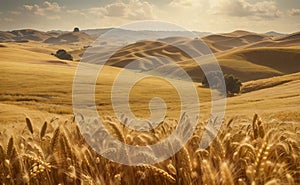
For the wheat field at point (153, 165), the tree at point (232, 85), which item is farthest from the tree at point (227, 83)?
the wheat field at point (153, 165)

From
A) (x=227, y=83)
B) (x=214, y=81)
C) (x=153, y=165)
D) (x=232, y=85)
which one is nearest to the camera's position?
(x=153, y=165)

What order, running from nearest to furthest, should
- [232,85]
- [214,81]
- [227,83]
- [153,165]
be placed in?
[153,165], [232,85], [227,83], [214,81]

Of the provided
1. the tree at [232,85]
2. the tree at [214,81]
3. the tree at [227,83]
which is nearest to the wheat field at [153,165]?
the tree at [227,83]

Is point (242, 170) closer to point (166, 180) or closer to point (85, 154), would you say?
point (166, 180)

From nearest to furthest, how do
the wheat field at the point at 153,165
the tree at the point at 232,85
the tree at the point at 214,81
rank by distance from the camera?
the wheat field at the point at 153,165 < the tree at the point at 232,85 < the tree at the point at 214,81

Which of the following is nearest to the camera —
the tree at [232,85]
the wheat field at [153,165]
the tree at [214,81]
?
the wheat field at [153,165]

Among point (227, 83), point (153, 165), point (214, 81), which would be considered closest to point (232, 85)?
point (227, 83)

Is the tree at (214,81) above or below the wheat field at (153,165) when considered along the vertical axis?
below

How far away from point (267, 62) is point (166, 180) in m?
139

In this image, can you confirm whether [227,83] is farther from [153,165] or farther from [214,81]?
[153,165]

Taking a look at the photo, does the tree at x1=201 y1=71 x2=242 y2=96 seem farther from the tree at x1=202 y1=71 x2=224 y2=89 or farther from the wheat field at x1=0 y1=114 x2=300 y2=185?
the wheat field at x1=0 y1=114 x2=300 y2=185

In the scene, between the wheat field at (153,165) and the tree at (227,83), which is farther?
the tree at (227,83)

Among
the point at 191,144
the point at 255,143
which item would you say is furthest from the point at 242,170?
the point at 191,144

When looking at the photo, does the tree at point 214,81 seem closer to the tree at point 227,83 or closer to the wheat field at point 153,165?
the tree at point 227,83
